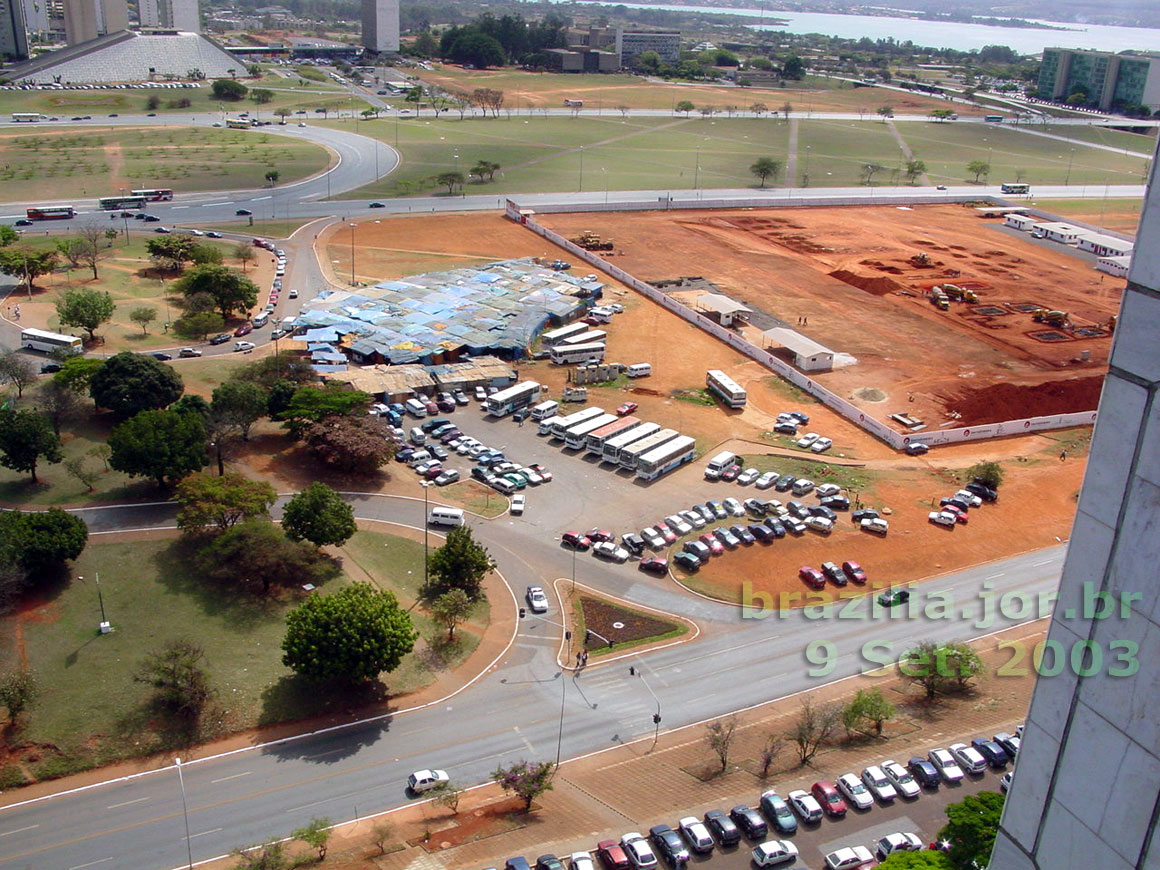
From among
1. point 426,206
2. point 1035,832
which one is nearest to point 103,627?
point 1035,832

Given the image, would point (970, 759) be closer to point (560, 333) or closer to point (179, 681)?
point (179, 681)

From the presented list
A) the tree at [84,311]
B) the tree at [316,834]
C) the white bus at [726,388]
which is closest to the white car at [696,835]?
the tree at [316,834]

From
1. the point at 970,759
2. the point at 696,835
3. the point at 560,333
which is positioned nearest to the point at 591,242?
the point at 560,333

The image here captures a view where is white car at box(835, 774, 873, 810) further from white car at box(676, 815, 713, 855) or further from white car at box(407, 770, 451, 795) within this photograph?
white car at box(407, 770, 451, 795)

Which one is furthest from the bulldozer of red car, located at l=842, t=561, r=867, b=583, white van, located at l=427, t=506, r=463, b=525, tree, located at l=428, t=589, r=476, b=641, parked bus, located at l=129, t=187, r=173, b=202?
tree, located at l=428, t=589, r=476, b=641

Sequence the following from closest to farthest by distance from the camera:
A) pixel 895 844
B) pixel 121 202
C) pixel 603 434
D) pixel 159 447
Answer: pixel 895 844 < pixel 159 447 < pixel 603 434 < pixel 121 202

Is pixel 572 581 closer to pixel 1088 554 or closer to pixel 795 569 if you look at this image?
pixel 795 569
